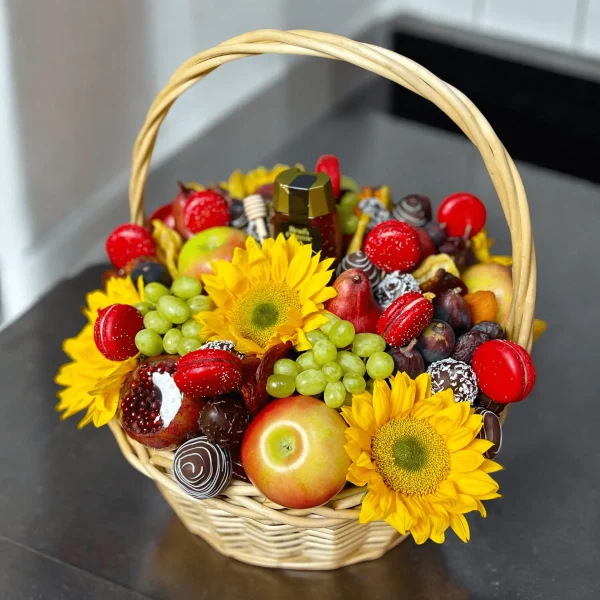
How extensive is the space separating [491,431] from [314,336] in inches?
7.6

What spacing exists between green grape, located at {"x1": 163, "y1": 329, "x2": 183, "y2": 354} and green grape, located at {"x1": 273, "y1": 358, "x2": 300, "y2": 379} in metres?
0.12

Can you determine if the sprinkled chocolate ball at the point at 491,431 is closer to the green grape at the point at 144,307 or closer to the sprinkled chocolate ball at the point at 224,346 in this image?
the sprinkled chocolate ball at the point at 224,346

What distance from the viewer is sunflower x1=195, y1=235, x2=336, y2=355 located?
89cm

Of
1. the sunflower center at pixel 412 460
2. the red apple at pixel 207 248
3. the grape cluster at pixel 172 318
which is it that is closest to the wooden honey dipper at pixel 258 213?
the red apple at pixel 207 248

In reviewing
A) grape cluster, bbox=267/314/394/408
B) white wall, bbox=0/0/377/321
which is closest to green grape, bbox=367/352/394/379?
grape cluster, bbox=267/314/394/408

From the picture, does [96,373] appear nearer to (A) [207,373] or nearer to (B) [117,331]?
(B) [117,331]

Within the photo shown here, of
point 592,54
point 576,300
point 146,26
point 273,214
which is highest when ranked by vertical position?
point 273,214

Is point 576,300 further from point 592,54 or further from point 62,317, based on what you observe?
point 592,54

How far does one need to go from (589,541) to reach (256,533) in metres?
0.36

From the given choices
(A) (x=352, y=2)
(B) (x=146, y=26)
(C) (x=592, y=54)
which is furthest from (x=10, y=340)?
(C) (x=592, y=54)

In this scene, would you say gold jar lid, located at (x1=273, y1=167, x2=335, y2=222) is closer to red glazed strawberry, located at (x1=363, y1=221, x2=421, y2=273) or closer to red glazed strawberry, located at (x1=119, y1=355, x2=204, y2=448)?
red glazed strawberry, located at (x1=363, y1=221, x2=421, y2=273)

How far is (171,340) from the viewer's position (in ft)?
2.93

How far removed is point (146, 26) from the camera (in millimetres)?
1707

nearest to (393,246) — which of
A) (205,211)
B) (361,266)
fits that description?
(361,266)
